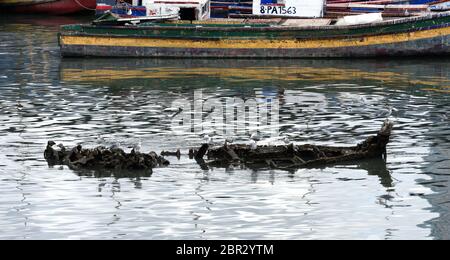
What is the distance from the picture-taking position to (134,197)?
2622 cm

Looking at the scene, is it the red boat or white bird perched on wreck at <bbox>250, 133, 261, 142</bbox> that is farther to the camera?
the red boat

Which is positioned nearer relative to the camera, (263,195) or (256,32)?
(263,195)

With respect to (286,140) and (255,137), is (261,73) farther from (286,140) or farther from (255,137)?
(286,140)

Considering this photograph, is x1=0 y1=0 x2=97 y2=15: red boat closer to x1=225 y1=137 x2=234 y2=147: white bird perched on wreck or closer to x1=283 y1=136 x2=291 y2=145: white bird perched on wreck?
x1=225 y1=137 x2=234 y2=147: white bird perched on wreck

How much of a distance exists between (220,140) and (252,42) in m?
16.0

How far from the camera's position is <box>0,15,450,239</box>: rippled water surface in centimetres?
2411

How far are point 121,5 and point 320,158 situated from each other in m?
23.6

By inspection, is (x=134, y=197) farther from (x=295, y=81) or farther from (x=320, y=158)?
(x=295, y=81)

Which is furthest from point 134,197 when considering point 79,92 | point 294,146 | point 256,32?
point 256,32

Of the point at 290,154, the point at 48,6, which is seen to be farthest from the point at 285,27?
the point at 48,6

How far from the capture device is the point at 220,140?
104 ft

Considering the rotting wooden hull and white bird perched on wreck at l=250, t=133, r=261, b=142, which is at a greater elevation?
the rotting wooden hull

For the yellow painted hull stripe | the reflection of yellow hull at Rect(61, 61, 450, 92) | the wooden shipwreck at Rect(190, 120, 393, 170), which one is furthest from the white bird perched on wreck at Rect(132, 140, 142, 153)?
the yellow painted hull stripe
